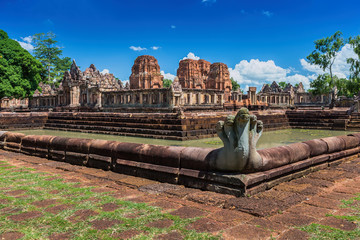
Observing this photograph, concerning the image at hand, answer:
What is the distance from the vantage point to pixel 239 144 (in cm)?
401

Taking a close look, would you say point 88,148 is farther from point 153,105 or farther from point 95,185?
point 153,105

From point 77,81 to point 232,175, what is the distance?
35.2 meters

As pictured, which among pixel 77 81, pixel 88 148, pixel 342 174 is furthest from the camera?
pixel 77 81

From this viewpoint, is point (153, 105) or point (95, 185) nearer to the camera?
point (95, 185)

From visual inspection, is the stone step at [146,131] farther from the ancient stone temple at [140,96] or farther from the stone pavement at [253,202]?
the ancient stone temple at [140,96]

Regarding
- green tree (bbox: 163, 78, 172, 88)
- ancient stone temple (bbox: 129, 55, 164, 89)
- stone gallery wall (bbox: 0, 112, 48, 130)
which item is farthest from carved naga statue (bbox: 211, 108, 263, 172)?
green tree (bbox: 163, 78, 172, 88)

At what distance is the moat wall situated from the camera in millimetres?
13483

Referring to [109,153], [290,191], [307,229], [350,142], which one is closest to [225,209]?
[307,229]

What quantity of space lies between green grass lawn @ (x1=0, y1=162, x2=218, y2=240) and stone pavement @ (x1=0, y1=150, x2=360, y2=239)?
129 mm

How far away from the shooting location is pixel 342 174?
530 centimetres

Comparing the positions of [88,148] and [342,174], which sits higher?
[88,148]

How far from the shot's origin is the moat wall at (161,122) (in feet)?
44.2

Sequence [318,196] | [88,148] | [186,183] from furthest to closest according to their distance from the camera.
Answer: [88,148] → [186,183] → [318,196]

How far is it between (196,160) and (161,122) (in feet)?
32.3
